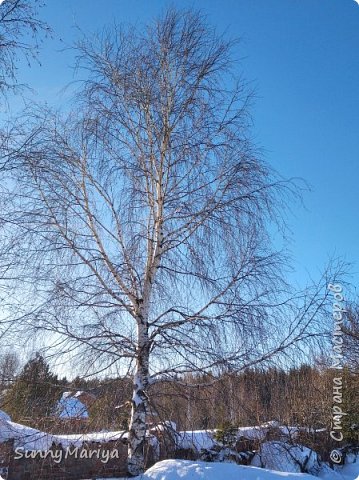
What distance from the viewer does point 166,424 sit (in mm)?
4988

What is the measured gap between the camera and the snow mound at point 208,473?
14.1ft

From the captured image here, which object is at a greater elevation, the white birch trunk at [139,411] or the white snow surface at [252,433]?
the white birch trunk at [139,411]

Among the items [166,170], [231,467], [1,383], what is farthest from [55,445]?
[166,170]

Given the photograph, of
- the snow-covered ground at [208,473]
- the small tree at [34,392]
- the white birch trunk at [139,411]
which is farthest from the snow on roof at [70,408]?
the snow-covered ground at [208,473]

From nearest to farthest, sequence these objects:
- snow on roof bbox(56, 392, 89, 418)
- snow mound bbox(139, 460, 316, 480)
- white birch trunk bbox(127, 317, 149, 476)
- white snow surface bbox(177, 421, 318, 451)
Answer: snow mound bbox(139, 460, 316, 480) < white birch trunk bbox(127, 317, 149, 476) < snow on roof bbox(56, 392, 89, 418) < white snow surface bbox(177, 421, 318, 451)

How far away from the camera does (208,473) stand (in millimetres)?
4312

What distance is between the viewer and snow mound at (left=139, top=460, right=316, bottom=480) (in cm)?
429

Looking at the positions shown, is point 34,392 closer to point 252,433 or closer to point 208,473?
point 208,473

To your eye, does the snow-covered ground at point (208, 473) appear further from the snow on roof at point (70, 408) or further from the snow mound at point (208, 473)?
the snow on roof at point (70, 408)

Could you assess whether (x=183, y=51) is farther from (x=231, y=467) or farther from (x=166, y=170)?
(x=231, y=467)

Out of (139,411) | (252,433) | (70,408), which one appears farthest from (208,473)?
(252,433)

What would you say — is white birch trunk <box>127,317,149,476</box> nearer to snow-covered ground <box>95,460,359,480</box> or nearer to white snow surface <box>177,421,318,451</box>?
snow-covered ground <box>95,460,359,480</box>

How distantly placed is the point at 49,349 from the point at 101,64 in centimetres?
429


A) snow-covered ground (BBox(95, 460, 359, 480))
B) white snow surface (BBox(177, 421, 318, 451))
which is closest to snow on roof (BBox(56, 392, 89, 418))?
snow-covered ground (BBox(95, 460, 359, 480))
